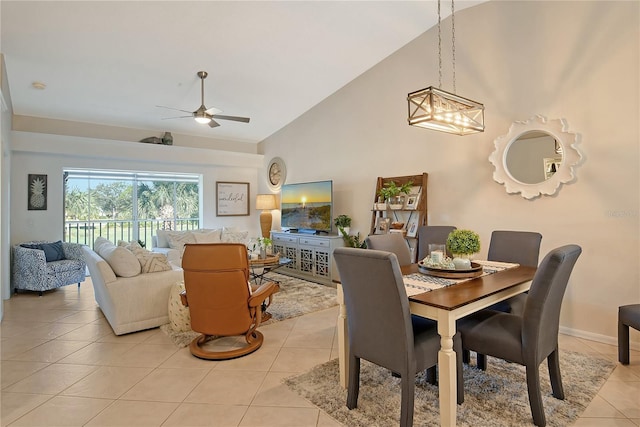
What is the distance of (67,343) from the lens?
3.25 m

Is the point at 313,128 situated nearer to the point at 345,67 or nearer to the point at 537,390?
the point at 345,67

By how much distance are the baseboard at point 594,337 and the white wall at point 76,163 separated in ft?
20.1

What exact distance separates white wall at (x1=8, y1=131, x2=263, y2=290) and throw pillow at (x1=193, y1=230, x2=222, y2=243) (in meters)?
0.86

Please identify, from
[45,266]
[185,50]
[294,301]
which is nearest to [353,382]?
[294,301]

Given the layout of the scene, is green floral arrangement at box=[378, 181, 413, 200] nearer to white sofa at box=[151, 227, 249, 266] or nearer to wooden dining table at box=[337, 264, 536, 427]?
wooden dining table at box=[337, 264, 536, 427]

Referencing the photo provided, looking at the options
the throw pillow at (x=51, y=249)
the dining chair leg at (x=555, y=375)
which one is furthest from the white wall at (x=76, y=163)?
the dining chair leg at (x=555, y=375)

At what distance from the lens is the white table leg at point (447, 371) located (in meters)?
1.81

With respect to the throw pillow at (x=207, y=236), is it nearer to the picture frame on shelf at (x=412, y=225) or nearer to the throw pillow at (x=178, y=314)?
the throw pillow at (x=178, y=314)

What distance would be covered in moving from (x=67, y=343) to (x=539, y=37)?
5.57 m

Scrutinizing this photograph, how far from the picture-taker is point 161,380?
2537 millimetres

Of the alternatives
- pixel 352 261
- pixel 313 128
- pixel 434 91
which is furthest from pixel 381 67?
pixel 352 261

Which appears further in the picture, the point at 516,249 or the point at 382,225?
the point at 382,225

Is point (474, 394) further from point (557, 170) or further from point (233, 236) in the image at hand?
point (233, 236)

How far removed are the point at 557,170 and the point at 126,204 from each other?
22.6 ft
